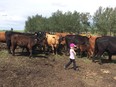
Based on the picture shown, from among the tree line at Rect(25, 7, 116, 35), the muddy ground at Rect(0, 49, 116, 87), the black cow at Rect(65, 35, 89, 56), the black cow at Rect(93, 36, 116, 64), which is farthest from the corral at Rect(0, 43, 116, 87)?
the tree line at Rect(25, 7, 116, 35)

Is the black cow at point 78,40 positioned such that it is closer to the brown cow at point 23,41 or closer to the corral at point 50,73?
the corral at point 50,73

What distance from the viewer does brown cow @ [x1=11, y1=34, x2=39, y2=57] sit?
688 inches

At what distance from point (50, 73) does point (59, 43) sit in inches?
300

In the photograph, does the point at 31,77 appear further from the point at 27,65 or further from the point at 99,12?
the point at 99,12

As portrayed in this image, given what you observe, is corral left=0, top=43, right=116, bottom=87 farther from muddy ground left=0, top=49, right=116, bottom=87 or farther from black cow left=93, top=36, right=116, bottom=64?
black cow left=93, top=36, right=116, bottom=64

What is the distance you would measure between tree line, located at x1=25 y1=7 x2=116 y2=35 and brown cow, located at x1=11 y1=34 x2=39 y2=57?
975 inches

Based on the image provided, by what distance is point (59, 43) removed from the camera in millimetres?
20594

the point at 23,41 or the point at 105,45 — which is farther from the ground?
the point at 23,41

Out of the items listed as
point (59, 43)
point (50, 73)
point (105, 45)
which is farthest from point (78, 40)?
point (50, 73)

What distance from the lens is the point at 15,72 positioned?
12.6m

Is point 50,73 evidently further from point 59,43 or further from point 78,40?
point 59,43

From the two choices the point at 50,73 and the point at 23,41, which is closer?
the point at 50,73

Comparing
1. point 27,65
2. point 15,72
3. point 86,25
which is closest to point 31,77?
point 15,72

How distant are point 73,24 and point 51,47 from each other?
4035 centimetres
